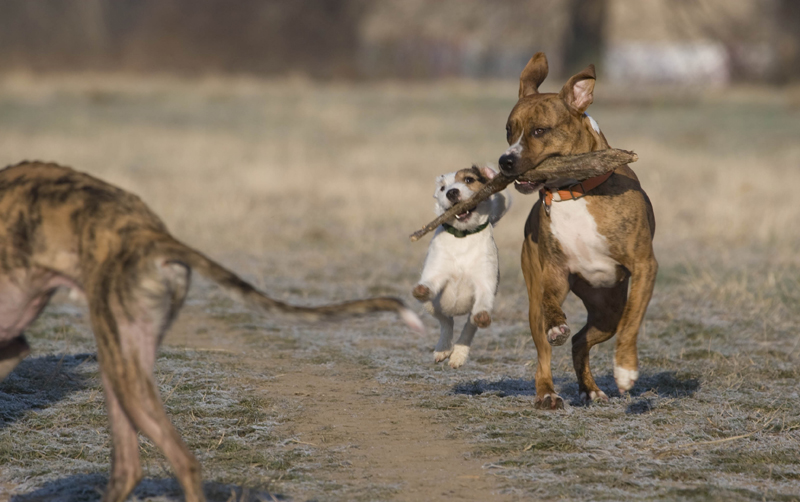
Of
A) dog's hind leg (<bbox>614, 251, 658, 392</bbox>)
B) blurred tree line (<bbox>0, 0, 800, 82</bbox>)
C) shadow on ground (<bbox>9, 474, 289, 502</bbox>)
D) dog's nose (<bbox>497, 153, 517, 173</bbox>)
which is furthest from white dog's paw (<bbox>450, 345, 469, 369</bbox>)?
blurred tree line (<bbox>0, 0, 800, 82</bbox>)

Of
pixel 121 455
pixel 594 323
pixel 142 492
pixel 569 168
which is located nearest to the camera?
pixel 121 455

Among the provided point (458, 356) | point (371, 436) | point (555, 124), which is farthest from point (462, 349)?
→ point (555, 124)

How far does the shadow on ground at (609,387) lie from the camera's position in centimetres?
595

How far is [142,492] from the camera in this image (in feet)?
14.1

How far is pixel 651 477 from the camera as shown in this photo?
4.54m

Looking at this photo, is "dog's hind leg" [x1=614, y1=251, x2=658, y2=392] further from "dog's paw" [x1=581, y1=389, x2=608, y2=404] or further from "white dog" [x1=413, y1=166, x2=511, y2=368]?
"white dog" [x1=413, y1=166, x2=511, y2=368]

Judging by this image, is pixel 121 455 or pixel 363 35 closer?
pixel 121 455

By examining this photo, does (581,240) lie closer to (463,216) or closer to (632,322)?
(632,322)

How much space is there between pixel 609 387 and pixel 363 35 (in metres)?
50.2

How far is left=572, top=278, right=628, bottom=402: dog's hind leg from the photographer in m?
5.84

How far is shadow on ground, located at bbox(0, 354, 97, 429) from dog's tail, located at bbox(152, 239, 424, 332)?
2.32m

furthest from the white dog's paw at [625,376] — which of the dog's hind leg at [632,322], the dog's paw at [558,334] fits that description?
the dog's paw at [558,334]

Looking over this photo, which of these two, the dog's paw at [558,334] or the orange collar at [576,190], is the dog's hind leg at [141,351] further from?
the orange collar at [576,190]

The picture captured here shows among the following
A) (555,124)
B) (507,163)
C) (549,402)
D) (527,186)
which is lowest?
(549,402)
